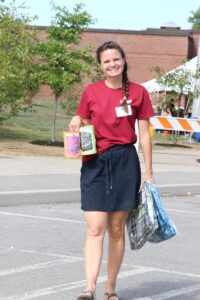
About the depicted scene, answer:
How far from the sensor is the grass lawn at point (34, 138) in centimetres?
2061

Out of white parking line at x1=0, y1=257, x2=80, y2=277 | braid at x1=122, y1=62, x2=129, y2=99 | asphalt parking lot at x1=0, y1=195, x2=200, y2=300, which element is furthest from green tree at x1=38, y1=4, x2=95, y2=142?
braid at x1=122, y1=62, x2=129, y2=99

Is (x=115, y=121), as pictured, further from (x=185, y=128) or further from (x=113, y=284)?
(x=185, y=128)

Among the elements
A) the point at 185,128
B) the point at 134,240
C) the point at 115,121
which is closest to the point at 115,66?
the point at 115,121

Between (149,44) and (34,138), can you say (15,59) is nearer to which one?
(34,138)

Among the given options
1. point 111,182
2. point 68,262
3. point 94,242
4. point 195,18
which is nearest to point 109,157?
point 111,182

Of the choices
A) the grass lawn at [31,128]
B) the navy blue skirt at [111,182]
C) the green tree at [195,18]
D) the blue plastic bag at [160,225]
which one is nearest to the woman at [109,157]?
the navy blue skirt at [111,182]

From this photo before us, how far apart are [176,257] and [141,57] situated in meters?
50.6

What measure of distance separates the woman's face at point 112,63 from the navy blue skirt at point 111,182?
0.55 metres

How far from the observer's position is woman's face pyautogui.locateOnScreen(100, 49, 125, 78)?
579 cm

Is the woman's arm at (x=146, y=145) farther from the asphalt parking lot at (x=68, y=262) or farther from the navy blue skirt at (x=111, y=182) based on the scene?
the asphalt parking lot at (x=68, y=262)

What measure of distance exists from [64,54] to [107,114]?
17077 millimetres

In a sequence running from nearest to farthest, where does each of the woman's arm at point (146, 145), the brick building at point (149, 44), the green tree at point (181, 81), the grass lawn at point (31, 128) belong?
the woman's arm at point (146, 145)
the grass lawn at point (31, 128)
the green tree at point (181, 81)
the brick building at point (149, 44)

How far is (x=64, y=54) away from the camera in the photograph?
2258 centimetres

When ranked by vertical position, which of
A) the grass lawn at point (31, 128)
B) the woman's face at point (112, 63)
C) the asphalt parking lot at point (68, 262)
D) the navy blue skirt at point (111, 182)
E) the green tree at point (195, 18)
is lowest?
the grass lawn at point (31, 128)
